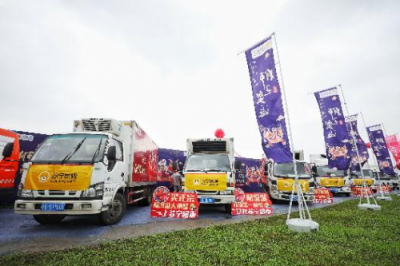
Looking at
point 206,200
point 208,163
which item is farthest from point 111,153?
point 208,163

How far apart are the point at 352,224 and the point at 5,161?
10587 mm

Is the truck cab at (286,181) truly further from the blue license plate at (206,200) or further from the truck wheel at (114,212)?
the truck wheel at (114,212)

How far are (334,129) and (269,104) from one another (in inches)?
243

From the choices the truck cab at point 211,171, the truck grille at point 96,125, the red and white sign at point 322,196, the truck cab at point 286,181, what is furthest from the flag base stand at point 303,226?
the red and white sign at point 322,196

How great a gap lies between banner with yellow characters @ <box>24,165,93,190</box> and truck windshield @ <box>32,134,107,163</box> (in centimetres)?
25

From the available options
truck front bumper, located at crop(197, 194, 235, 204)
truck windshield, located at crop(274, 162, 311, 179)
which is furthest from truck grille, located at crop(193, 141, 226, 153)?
truck windshield, located at crop(274, 162, 311, 179)

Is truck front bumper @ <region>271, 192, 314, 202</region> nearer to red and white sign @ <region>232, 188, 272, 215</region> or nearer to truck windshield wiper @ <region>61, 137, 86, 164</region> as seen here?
red and white sign @ <region>232, 188, 272, 215</region>

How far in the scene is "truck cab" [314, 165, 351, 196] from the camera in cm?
1700

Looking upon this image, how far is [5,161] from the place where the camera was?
735 centimetres

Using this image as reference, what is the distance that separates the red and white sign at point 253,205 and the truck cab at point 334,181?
39.0ft

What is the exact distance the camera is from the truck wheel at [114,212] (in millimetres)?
6031

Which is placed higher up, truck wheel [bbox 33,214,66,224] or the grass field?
truck wheel [bbox 33,214,66,224]

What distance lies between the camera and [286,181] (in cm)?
1118

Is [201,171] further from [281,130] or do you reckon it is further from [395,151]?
[395,151]
